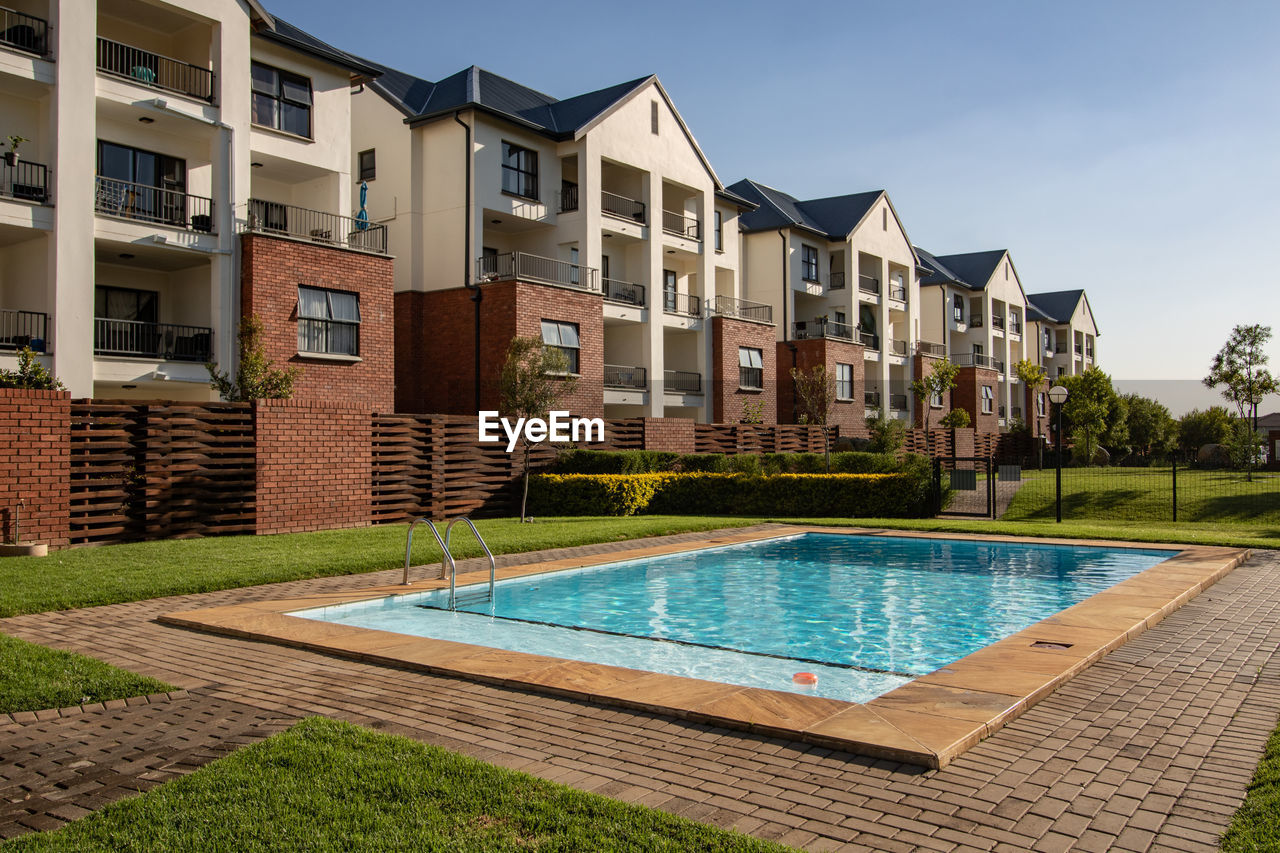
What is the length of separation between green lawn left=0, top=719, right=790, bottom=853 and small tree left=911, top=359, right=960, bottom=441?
4445cm

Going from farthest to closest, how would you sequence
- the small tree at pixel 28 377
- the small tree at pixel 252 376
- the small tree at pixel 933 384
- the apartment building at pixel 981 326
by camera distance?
the apartment building at pixel 981 326, the small tree at pixel 933 384, the small tree at pixel 252 376, the small tree at pixel 28 377

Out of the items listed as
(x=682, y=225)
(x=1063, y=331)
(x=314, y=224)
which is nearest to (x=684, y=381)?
(x=682, y=225)

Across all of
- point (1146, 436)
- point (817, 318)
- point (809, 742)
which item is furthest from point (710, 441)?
point (1146, 436)

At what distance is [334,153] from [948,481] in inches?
690

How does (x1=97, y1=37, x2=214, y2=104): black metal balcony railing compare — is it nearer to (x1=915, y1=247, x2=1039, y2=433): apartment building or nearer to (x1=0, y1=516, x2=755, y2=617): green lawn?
(x1=0, y1=516, x2=755, y2=617): green lawn

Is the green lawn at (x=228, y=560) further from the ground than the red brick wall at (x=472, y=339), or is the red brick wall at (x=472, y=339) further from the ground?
the red brick wall at (x=472, y=339)

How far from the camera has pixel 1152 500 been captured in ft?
73.6

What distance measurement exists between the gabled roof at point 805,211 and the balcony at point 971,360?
13862mm

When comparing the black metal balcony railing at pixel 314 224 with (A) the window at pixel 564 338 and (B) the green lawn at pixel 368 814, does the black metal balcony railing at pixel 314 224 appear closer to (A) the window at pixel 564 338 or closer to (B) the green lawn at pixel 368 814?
(A) the window at pixel 564 338

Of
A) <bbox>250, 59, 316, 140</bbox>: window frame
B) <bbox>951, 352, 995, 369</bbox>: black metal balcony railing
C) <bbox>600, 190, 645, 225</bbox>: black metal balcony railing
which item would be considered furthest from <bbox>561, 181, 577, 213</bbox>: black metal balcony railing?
<bbox>951, 352, 995, 369</bbox>: black metal balcony railing

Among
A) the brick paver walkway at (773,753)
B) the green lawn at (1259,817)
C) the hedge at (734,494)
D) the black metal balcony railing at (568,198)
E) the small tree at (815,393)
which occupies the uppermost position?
the black metal balcony railing at (568,198)

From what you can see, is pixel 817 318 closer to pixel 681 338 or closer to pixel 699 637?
pixel 681 338

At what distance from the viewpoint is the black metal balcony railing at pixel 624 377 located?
3073 centimetres

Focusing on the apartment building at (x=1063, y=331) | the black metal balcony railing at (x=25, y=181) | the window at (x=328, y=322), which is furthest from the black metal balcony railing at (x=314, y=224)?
the apartment building at (x=1063, y=331)
